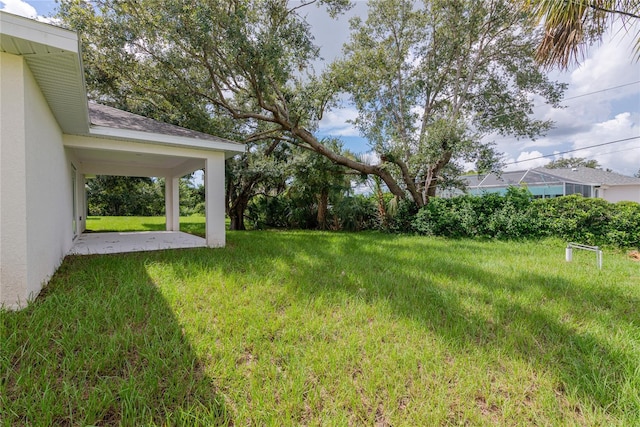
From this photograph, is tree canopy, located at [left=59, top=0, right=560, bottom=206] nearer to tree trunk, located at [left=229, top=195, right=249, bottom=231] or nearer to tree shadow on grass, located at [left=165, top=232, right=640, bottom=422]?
tree trunk, located at [left=229, top=195, right=249, bottom=231]

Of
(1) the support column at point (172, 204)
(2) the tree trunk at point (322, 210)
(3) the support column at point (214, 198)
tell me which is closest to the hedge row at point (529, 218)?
(2) the tree trunk at point (322, 210)

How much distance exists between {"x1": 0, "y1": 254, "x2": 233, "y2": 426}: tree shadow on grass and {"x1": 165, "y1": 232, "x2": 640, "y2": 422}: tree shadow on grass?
1.78m

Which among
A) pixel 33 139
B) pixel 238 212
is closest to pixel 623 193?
pixel 238 212

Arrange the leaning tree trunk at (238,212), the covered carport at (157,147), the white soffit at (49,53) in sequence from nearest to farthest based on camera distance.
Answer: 1. the white soffit at (49,53)
2. the covered carport at (157,147)
3. the leaning tree trunk at (238,212)

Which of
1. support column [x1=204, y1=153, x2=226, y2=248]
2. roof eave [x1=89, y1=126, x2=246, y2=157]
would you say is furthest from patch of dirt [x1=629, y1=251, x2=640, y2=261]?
support column [x1=204, y1=153, x2=226, y2=248]

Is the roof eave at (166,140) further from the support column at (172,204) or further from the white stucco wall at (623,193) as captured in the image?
the white stucco wall at (623,193)

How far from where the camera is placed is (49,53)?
3.06 m

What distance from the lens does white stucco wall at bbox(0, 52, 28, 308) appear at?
10.1 feet

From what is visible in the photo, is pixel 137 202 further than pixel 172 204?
Yes

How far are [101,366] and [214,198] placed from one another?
230 inches

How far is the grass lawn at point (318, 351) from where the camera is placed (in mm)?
1919

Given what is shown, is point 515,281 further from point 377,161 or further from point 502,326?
point 377,161

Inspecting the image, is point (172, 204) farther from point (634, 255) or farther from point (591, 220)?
point (634, 255)

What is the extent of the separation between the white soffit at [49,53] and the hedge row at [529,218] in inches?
428
